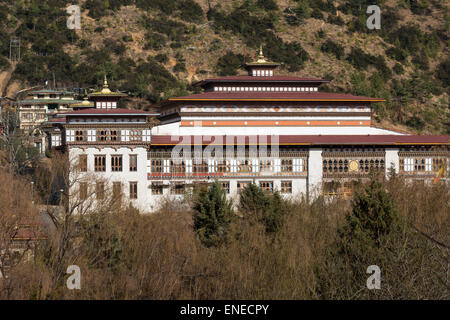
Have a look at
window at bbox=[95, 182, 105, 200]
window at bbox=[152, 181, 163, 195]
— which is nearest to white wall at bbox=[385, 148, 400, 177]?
window at bbox=[152, 181, 163, 195]

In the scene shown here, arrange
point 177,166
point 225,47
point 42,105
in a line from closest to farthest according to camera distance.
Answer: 1. point 177,166
2. point 42,105
3. point 225,47

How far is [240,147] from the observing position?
6812 cm

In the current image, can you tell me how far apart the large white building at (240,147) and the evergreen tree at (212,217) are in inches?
462

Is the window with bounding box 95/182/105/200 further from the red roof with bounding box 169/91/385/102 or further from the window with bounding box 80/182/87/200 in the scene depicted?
the red roof with bounding box 169/91/385/102

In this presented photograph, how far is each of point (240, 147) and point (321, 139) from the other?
684cm

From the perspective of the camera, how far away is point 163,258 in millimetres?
40562

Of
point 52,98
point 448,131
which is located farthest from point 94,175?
point 448,131

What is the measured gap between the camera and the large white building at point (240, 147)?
6506cm

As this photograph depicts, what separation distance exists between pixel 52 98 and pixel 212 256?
84.4 metres

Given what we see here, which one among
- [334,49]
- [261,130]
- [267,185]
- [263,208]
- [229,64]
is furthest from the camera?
[334,49]

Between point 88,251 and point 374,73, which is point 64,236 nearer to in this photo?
point 88,251

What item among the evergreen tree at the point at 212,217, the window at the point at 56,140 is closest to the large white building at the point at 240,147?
the window at the point at 56,140

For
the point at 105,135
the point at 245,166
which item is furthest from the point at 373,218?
the point at 105,135

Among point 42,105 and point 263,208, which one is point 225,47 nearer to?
point 42,105
